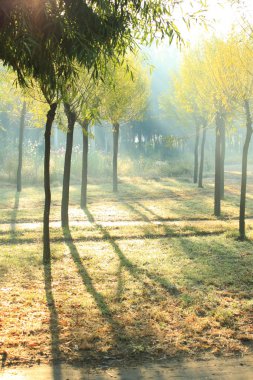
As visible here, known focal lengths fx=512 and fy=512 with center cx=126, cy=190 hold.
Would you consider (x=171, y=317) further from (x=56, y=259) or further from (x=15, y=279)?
(x=56, y=259)

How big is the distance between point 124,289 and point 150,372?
2.96m

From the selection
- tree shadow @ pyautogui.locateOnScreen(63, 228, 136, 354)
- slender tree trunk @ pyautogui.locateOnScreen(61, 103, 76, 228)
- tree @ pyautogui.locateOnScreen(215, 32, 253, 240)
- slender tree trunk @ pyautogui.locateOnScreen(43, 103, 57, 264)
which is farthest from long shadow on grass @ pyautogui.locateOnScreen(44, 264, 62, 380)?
tree @ pyautogui.locateOnScreen(215, 32, 253, 240)

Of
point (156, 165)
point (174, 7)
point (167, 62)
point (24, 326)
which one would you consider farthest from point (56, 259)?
A: point (167, 62)

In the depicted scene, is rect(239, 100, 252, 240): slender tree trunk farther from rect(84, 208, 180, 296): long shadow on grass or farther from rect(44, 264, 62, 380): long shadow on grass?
rect(44, 264, 62, 380): long shadow on grass

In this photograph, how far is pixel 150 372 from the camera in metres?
5.05

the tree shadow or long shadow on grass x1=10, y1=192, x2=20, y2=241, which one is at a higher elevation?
long shadow on grass x1=10, y1=192, x2=20, y2=241

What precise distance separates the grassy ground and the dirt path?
0.85ft

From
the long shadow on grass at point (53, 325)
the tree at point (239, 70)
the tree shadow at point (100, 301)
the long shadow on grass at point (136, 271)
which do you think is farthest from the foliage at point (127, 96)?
the long shadow on grass at point (53, 325)

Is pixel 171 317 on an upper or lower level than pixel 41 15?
lower

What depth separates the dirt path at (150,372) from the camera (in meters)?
4.91

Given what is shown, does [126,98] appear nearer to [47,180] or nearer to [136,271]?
[47,180]

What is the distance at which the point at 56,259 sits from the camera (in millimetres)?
10086

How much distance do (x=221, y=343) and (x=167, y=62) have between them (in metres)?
70.0

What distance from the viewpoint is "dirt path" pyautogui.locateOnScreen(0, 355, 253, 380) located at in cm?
491
